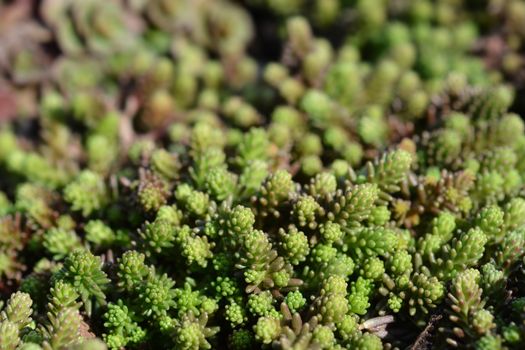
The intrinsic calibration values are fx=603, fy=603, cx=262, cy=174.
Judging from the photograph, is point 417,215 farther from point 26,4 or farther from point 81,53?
point 26,4

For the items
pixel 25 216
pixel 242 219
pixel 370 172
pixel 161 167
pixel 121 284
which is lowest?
pixel 25 216

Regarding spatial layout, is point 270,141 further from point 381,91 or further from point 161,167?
point 381,91

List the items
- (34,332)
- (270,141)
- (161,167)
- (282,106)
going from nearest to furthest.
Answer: (34,332)
(161,167)
(270,141)
(282,106)

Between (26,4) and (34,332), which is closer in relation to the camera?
(34,332)

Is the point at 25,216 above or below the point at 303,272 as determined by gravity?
below

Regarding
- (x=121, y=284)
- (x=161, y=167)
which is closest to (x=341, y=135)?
(x=161, y=167)

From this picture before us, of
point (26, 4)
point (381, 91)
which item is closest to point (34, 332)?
point (381, 91)

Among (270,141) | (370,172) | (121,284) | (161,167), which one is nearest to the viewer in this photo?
(121,284)
